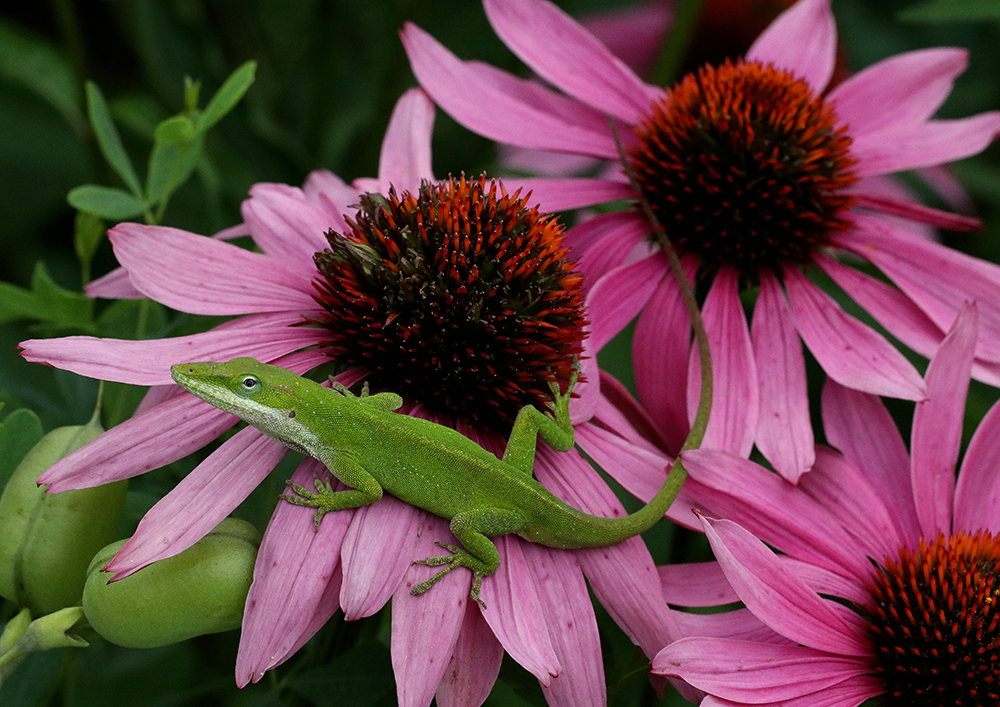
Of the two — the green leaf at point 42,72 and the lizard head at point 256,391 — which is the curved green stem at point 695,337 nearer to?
the lizard head at point 256,391

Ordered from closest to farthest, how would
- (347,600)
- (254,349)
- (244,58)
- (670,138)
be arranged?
(347,600)
(254,349)
(670,138)
(244,58)

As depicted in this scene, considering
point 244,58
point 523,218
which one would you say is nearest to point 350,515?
point 523,218

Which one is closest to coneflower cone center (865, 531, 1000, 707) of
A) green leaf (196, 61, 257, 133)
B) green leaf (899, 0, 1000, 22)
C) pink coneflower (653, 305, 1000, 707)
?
pink coneflower (653, 305, 1000, 707)

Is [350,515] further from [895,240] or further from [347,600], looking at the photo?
[895,240]

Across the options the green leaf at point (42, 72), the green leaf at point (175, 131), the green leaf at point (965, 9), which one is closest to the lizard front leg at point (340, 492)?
the green leaf at point (175, 131)

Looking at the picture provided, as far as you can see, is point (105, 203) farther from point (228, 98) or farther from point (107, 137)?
point (228, 98)

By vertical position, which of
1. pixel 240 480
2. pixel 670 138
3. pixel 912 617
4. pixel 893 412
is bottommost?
pixel 240 480

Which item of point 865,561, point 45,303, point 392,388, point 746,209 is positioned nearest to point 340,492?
point 392,388
